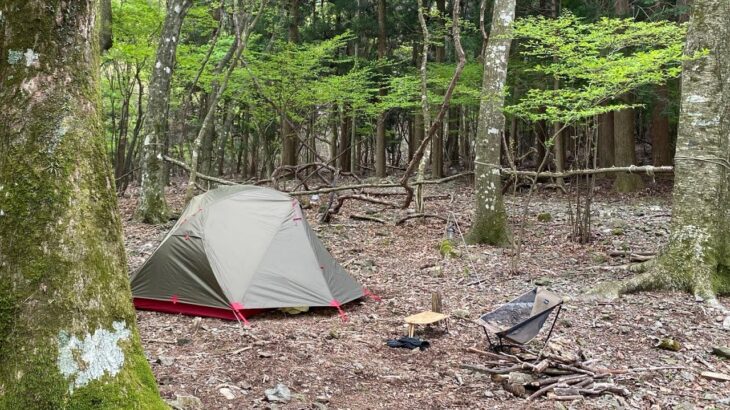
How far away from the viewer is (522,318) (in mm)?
5027

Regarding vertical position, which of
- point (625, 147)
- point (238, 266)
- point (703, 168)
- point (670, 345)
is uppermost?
point (625, 147)

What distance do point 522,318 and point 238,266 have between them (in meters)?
3.08

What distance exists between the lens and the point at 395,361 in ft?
15.7

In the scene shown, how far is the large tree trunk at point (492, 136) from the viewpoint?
29.7 feet

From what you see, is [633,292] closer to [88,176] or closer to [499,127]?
[499,127]

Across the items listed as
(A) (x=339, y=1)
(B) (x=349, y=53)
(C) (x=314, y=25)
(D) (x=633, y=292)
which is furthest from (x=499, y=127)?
(B) (x=349, y=53)

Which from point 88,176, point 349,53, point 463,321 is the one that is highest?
point 349,53

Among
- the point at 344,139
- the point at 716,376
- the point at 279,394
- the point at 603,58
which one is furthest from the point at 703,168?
the point at 344,139

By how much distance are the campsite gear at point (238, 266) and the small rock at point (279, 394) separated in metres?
1.88

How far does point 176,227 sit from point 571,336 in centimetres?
451

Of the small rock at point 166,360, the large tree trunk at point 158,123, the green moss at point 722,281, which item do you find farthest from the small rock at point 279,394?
the large tree trunk at point 158,123

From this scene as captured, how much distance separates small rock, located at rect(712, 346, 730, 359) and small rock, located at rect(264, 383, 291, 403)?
3.78 metres

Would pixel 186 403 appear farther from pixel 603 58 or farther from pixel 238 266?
pixel 603 58

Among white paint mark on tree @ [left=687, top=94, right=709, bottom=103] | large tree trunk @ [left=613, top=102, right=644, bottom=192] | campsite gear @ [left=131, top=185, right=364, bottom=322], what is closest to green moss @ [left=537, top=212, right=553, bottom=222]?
large tree trunk @ [left=613, top=102, right=644, bottom=192]
